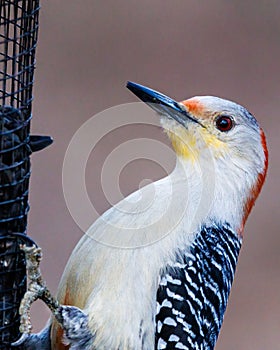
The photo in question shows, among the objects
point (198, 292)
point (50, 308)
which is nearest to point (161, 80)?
point (198, 292)

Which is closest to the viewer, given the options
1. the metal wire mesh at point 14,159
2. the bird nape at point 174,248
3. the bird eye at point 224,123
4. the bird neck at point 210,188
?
the metal wire mesh at point 14,159

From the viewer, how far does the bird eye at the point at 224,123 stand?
4492 millimetres

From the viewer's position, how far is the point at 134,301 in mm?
4133

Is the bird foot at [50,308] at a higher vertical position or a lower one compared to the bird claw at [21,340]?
higher

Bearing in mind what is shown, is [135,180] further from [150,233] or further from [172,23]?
[150,233]

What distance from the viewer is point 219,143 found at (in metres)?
4.45

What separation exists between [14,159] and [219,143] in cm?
99

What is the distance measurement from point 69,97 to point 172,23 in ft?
A: 6.28

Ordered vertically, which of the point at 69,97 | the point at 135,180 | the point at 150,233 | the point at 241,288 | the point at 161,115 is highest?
the point at 69,97

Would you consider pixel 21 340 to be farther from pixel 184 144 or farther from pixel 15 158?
pixel 184 144

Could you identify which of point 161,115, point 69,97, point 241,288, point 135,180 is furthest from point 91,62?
point 161,115

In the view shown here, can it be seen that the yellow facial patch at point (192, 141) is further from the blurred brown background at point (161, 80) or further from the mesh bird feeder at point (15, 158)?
the blurred brown background at point (161, 80)

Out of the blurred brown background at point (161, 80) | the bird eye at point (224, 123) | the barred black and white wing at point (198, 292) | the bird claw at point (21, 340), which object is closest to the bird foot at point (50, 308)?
the bird claw at point (21, 340)

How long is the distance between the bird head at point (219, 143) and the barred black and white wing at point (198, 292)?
143 millimetres
